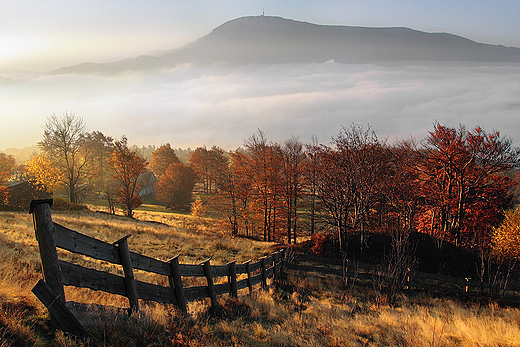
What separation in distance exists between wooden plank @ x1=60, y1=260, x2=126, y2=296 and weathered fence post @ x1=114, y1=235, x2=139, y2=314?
0.10 m

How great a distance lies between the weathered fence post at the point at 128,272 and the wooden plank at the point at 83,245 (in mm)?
79

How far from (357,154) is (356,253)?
8.60m

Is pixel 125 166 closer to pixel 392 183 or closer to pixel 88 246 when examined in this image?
pixel 392 183

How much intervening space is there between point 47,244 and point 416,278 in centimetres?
1546

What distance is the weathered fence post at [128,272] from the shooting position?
427 centimetres

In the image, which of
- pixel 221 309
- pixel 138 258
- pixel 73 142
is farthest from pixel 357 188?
pixel 73 142

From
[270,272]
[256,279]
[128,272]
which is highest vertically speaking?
[128,272]

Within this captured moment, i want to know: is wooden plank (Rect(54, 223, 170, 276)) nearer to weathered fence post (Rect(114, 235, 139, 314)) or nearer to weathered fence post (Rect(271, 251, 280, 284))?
weathered fence post (Rect(114, 235, 139, 314))

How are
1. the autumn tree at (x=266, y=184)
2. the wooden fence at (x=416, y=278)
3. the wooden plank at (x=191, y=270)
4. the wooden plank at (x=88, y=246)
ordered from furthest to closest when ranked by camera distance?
the autumn tree at (x=266, y=184) → the wooden fence at (x=416, y=278) → the wooden plank at (x=191, y=270) → the wooden plank at (x=88, y=246)

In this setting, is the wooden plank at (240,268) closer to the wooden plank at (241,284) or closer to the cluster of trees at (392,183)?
the wooden plank at (241,284)

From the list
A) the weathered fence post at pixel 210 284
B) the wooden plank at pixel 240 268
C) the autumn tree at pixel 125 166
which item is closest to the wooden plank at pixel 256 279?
the wooden plank at pixel 240 268

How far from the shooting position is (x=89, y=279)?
154 inches

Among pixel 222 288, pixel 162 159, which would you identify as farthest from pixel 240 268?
pixel 162 159

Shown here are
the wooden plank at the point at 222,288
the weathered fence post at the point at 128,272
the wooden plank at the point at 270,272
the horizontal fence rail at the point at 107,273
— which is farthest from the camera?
the wooden plank at the point at 270,272
